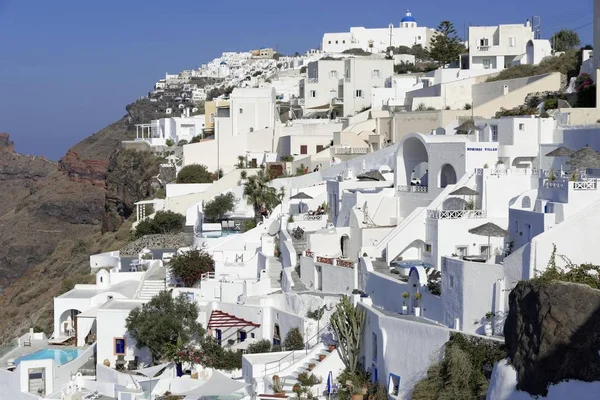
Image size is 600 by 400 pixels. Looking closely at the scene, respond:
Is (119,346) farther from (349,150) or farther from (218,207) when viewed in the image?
(349,150)

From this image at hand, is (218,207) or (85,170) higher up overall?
(85,170)

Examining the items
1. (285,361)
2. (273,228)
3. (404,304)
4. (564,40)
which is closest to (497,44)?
(564,40)

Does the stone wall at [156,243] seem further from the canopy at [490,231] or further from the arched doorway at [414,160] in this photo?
the canopy at [490,231]

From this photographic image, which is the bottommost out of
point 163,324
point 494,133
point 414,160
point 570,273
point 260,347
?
point 260,347

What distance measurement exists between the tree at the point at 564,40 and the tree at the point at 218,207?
68.4ft

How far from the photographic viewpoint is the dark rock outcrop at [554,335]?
51.1 ft

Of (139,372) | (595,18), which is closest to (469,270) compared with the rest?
(139,372)

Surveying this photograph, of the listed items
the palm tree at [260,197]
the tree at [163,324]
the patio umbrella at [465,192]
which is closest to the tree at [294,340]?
the tree at [163,324]

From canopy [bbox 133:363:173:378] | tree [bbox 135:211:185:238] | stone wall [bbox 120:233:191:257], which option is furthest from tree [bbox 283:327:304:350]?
tree [bbox 135:211:185:238]

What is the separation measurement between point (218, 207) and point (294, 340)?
16892 mm

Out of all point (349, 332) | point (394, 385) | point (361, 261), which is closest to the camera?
point (394, 385)

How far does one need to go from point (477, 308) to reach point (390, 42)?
71.3m

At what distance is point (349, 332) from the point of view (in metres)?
22.2

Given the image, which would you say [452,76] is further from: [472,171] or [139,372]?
Answer: [139,372]
